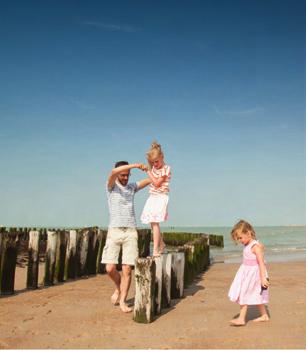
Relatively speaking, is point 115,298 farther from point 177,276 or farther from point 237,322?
point 237,322

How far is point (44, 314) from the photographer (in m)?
6.20

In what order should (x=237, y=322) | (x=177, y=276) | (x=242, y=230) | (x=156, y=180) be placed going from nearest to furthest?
(x=237, y=322) → (x=242, y=230) → (x=156, y=180) → (x=177, y=276)

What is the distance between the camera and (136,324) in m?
5.55

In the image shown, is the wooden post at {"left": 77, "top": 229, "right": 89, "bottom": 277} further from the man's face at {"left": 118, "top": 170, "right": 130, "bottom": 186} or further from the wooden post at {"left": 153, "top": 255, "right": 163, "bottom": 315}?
the wooden post at {"left": 153, "top": 255, "right": 163, "bottom": 315}

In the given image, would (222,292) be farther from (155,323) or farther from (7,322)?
(7,322)

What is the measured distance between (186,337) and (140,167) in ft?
7.99

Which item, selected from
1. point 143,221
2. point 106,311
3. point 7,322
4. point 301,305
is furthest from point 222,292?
point 7,322

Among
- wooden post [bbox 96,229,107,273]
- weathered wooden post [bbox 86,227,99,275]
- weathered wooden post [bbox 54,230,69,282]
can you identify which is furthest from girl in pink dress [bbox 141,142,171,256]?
wooden post [bbox 96,229,107,273]

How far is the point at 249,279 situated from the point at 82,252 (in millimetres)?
5747

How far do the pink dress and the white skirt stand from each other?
1.75 m

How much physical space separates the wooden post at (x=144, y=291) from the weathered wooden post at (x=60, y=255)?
13.4 feet

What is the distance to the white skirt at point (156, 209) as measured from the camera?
23.5ft

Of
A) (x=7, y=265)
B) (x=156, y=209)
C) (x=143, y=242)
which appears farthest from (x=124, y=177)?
(x=143, y=242)

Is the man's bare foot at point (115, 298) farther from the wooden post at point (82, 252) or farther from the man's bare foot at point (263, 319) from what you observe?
the wooden post at point (82, 252)
